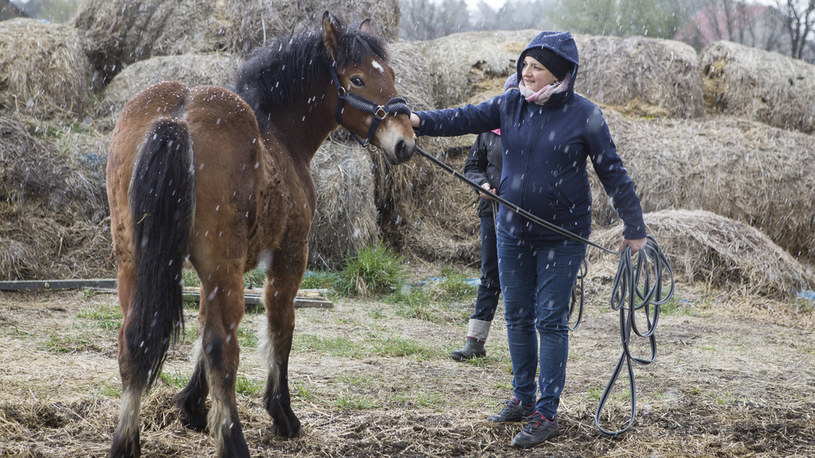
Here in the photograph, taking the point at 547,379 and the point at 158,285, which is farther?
the point at 547,379

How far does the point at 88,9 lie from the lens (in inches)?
368

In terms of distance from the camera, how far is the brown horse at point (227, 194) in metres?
2.21

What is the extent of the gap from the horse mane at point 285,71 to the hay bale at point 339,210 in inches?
168

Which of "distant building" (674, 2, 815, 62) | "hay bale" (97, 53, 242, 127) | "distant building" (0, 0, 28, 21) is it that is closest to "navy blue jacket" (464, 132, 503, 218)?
"hay bale" (97, 53, 242, 127)

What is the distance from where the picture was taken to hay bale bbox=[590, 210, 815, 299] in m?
6.98

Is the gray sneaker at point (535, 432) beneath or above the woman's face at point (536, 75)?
beneath

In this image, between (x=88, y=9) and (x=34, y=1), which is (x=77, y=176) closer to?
(x=88, y=9)

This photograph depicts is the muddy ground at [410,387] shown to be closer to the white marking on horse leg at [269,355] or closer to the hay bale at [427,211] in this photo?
the white marking on horse leg at [269,355]

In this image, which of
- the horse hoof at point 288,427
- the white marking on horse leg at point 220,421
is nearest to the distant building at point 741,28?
the horse hoof at point 288,427

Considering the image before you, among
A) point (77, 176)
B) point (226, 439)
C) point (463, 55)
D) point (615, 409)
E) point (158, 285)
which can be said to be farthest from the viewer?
point (463, 55)

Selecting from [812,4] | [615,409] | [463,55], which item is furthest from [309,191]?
[812,4]

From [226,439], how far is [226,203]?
34.7 inches

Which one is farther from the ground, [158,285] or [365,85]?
[365,85]

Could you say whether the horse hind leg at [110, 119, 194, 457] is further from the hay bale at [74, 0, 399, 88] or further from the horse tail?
the hay bale at [74, 0, 399, 88]
